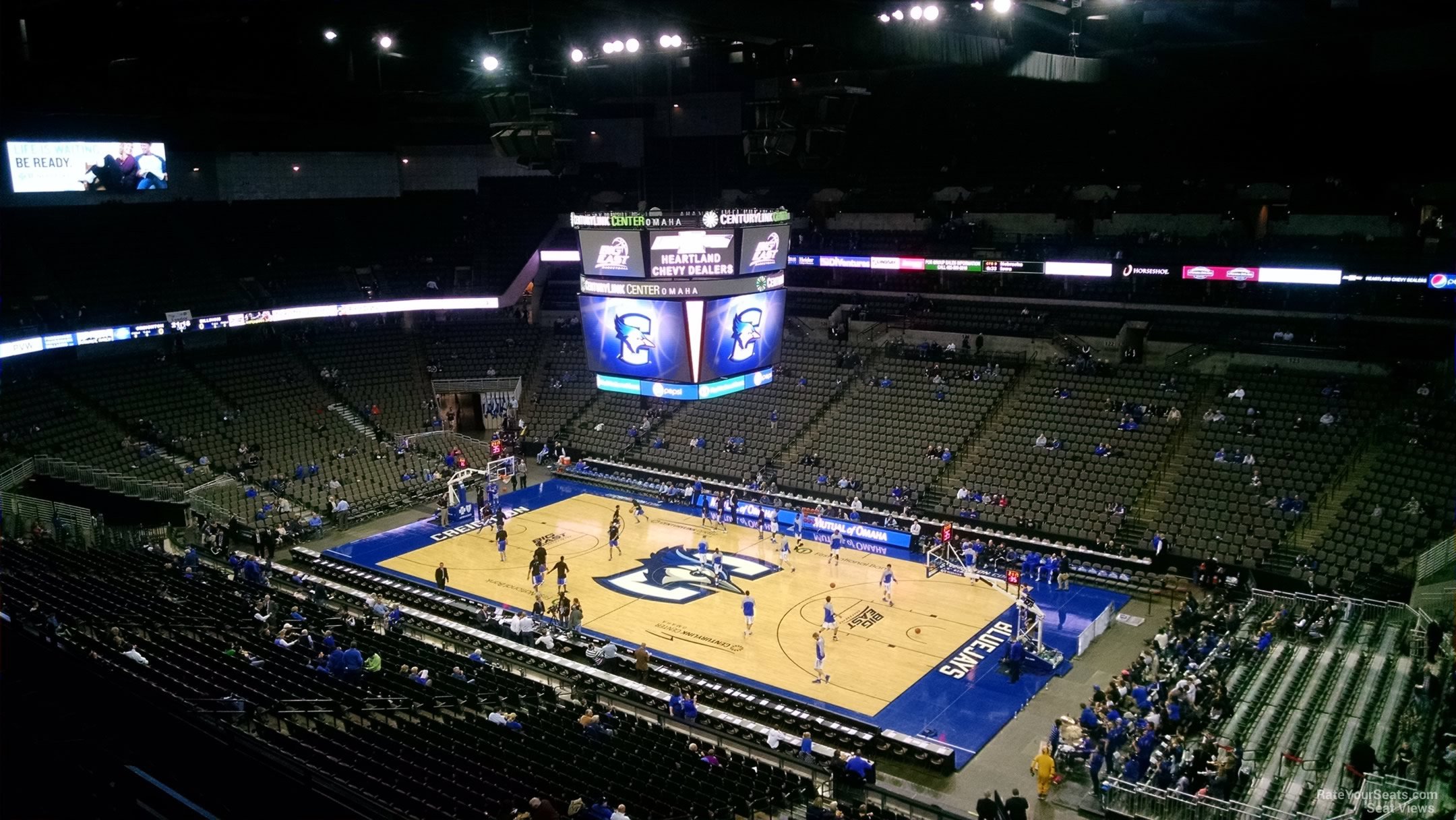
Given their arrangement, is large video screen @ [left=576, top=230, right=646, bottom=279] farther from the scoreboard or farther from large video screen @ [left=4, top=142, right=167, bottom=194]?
large video screen @ [left=4, top=142, right=167, bottom=194]

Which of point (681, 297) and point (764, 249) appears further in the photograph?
point (764, 249)

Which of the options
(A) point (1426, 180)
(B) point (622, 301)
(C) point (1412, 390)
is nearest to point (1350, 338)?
(C) point (1412, 390)

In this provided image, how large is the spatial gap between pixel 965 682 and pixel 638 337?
11221 millimetres

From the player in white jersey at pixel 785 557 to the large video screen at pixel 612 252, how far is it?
9637mm

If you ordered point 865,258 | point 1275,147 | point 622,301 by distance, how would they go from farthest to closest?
point 865,258 < point 1275,147 < point 622,301

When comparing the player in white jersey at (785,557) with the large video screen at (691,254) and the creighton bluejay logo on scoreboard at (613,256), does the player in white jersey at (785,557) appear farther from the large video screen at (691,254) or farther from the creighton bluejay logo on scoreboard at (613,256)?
the creighton bluejay logo on scoreboard at (613,256)

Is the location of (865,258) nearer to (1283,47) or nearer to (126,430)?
(1283,47)

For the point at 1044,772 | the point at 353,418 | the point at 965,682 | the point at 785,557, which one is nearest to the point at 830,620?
the point at 965,682

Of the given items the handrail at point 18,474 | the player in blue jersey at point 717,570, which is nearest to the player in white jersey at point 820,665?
the player in blue jersey at point 717,570

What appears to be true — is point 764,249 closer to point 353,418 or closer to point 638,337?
point 638,337

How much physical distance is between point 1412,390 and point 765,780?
2390 cm

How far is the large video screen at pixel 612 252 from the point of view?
23.1 m

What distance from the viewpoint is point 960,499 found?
3022cm

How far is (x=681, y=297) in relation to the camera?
22.9 meters
